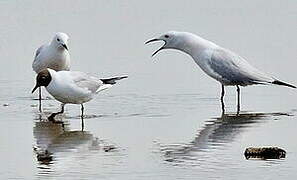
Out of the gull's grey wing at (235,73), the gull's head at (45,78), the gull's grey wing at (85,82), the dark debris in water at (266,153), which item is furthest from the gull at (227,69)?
the dark debris in water at (266,153)

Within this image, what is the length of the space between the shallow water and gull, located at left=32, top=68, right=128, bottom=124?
294 mm

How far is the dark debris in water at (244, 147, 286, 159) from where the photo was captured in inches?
408

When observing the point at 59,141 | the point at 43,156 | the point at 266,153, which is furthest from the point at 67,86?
the point at 266,153

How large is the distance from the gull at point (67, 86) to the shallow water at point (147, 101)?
294 millimetres

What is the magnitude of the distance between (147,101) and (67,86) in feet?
5.47

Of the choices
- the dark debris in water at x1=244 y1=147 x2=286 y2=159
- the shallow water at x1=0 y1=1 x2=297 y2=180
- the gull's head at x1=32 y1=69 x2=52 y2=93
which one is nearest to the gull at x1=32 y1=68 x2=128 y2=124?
the gull's head at x1=32 y1=69 x2=52 y2=93

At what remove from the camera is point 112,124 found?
12.7 m

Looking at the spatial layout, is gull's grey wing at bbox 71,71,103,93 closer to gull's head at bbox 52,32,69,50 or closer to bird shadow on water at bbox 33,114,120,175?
bird shadow on water at bbox 33,114,120,175

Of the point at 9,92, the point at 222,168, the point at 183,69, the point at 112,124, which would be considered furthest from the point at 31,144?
the point at 183,69

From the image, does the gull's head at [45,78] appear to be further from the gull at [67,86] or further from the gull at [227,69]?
the gull at [227,69]

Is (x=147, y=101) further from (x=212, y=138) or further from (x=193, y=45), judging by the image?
(x=212, y=138)

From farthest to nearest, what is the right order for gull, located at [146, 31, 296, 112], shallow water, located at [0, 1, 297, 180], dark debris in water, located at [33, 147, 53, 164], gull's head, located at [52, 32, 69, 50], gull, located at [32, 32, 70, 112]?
gull, located at [32, 32, 70, 112] → gull's head, located at [52, 32, 69, 50] → gull, located at [146, 31, 296, 112] → dark debris in water, located at [33, 147, 53, 164] → shallow water, located at [0, 1, 297, 180]

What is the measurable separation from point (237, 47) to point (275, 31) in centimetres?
181

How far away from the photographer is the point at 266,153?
10375 millimetres
